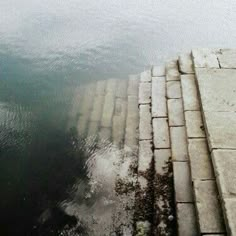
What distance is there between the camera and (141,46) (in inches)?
293

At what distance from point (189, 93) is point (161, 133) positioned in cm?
83

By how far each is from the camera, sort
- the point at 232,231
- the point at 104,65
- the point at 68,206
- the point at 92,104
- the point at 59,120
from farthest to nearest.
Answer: the point at 104,65 < the point at 92,104 < the point at 59,120 < the point at 68,206 < the point at 232,231

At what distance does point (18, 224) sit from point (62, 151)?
4.11 ft

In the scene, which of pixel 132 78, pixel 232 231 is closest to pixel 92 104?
pixel 132 78

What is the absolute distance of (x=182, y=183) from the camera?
3758mm

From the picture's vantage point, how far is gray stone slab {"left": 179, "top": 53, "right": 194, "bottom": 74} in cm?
549

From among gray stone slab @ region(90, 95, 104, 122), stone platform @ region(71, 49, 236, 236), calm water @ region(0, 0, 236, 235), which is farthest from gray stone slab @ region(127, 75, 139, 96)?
gray stone slab @ region(90, 95, 104, 122)

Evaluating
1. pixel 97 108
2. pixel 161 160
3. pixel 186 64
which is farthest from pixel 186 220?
pixel 186 64

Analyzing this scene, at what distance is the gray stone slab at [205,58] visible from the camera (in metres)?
5.37

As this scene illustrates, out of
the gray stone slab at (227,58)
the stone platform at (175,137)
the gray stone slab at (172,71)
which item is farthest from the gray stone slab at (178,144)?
the gray stone slab at (227,58)

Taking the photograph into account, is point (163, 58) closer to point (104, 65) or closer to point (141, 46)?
point (141, 46)

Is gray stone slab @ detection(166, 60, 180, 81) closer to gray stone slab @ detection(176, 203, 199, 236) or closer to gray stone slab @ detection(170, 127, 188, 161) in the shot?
gray stone slab @ detection(170, 127, 188, 161)

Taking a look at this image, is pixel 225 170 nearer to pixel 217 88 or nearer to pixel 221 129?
pixel 221 129

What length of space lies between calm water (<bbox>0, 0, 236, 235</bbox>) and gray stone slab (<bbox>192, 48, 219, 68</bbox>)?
1.27 m
